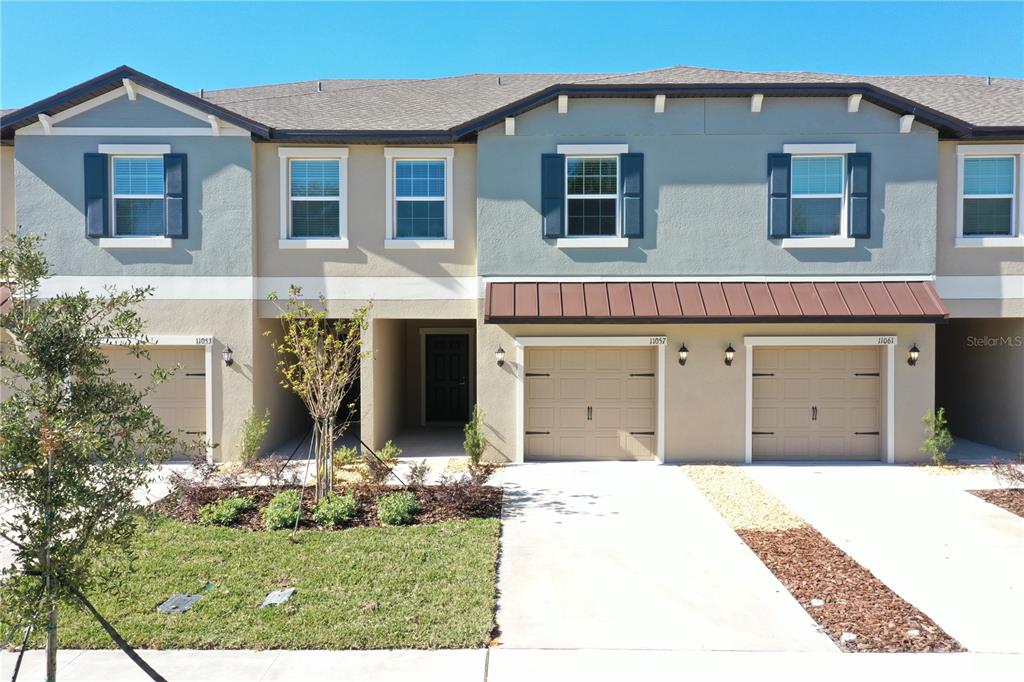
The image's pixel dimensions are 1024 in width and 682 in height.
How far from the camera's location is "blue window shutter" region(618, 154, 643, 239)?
1139 centimetres

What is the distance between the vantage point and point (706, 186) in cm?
1147

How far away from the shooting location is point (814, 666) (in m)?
4.68

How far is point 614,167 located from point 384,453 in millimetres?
7359

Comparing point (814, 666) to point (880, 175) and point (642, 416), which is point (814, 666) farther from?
point (880, 175)

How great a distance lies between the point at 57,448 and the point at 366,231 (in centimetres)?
864

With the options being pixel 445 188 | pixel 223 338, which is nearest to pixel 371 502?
pixel 223 338

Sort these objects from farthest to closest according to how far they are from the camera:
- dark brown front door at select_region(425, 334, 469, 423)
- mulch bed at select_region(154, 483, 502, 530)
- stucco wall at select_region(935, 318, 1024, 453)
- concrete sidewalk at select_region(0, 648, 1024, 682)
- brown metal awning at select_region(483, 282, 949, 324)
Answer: dark brown front door at select_region(425, 334, 469, 423) → stucco wall at select_region(935, 318, 1024, 453) → brown metal awning at select_region(483, 282, 949, 324) → mulch bed at select_region(154, 483, 502, 530) → concrete sidewalk at select_region(0, 648, 1024, 682)

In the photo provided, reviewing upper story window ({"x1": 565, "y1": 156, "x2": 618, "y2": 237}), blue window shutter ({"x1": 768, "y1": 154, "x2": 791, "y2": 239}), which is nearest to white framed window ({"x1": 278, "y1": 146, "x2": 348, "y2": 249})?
upper story window ({"x1": 565, "y1": 156, "x2": 618, "y2": 237})

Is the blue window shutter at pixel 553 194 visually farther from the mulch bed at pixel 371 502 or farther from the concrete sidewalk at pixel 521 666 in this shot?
the concrete sidewalk at pixel 521 666

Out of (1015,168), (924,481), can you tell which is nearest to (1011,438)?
(924,481)

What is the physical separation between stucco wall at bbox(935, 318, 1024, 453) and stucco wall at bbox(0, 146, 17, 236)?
2089cm

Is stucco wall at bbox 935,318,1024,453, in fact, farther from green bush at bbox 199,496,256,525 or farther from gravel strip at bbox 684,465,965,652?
green bush at bbox 199,496,256,525

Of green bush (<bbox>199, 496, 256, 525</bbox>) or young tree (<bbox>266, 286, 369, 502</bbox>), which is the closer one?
green bush (<bbox>199, 496, 256, 525</bbox>)

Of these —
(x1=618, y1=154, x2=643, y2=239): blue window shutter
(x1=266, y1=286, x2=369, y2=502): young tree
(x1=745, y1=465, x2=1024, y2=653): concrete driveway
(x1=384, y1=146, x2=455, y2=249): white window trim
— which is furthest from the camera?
(x1=384, y1=146, x2=455, y2=249): white window trim
